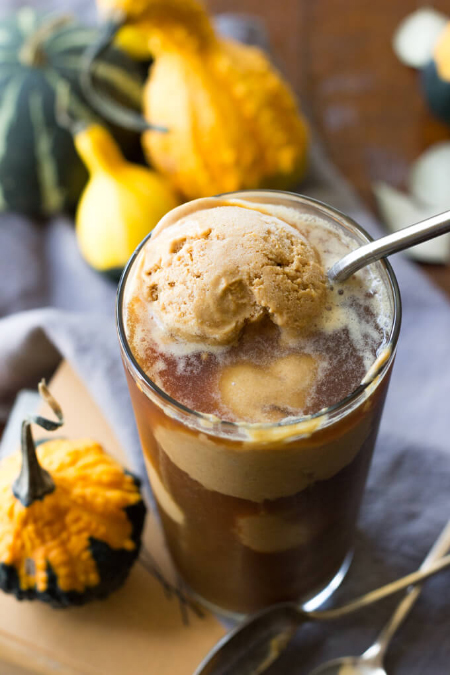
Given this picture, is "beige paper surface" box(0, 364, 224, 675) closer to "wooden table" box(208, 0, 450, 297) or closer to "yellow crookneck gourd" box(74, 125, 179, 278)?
"yellow crookneck gourd" box(74, 125, 179, 278)

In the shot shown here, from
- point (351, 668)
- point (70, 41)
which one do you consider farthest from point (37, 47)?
point (351, 668)

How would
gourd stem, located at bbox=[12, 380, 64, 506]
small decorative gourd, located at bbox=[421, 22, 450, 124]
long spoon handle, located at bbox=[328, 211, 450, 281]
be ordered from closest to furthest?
long spoon handle, located at bbox=[328, 211, 450, 281], gourd stem, located at bbox=[12, 380, 64, 506], small decorative gourd, located at bbox=[421, 22, 450, 124]

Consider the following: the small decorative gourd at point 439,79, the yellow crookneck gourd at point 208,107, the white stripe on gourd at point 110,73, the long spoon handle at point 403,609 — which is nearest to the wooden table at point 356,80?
the small decorative gourd at point 439,79

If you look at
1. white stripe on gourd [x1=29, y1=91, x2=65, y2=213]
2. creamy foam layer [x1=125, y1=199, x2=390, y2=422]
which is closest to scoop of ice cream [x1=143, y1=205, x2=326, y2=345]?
creamy foam layer [x1=125, y1=199, x2=390, y2=422]

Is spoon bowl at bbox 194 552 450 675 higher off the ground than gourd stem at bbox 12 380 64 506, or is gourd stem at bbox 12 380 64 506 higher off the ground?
gourd stem at bbox 12 380 64 506

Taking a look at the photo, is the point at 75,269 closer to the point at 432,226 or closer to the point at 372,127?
the point at 372,127

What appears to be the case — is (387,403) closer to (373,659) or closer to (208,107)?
(373,659)

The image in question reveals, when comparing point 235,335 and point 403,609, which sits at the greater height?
point 235,335
